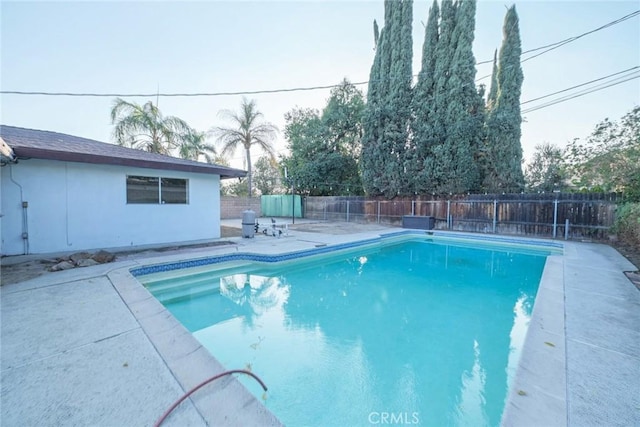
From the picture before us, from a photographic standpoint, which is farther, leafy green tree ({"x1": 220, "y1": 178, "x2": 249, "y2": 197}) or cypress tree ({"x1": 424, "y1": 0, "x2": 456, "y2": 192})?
leafy green tree ({"x1": 220, "y1": 178, "x2": 249, "y2": 197})

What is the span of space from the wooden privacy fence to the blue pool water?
13.5 feet

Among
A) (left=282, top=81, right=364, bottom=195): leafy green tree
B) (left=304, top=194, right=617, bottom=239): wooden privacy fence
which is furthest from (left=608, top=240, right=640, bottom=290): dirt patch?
(left=282, top=81, right=364, bottom=195): leafy green tree

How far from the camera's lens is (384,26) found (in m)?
15.4

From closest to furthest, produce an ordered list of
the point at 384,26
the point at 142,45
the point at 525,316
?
the point at 525,316
the point at 142,45
the point at 384,26

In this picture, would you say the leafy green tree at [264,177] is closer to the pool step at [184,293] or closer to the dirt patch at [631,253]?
the pool step at [184,293]

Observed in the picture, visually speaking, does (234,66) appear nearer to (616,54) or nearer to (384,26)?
(384,26)

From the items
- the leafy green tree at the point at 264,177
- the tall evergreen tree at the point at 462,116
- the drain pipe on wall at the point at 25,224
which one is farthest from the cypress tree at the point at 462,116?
the leafy green tree at the point at 264,177

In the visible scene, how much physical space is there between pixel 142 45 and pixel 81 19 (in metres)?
1.91

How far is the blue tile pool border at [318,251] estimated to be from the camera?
18.2ft

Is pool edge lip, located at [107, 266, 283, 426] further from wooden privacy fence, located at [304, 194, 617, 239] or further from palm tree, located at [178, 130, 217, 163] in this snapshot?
palm tree, located at [178, 130, 217, 163]

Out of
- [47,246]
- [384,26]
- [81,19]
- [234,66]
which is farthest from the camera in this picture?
[384,26]

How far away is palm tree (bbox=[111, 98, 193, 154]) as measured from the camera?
13.2 m

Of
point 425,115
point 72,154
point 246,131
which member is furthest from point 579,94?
point 246,131

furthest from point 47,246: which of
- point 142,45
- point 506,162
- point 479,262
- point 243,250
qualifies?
point 506,162
